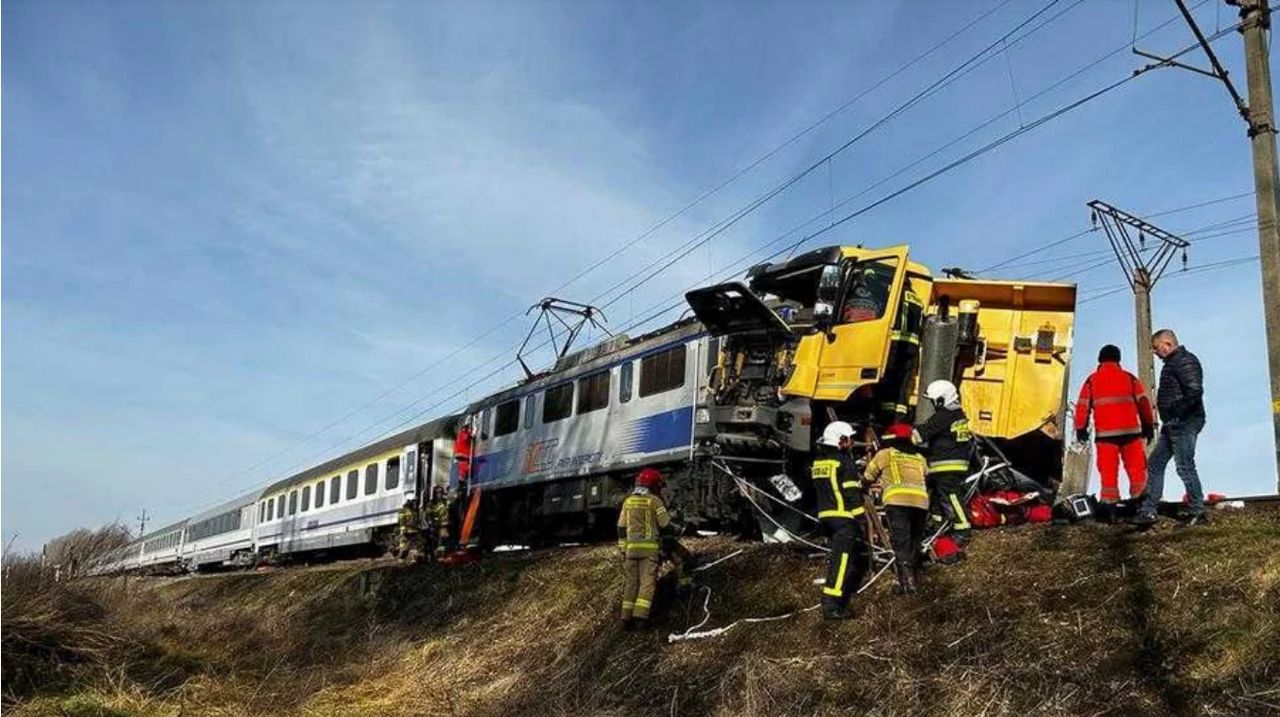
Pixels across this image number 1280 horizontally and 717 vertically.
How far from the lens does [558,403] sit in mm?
15117

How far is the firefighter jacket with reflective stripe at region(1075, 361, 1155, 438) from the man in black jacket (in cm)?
24

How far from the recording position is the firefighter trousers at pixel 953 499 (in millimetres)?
7469

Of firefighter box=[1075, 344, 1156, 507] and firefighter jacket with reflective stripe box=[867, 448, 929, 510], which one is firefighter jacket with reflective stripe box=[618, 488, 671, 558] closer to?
firefighter jacket with reflective stripe box=[867, 448, 929, 510]

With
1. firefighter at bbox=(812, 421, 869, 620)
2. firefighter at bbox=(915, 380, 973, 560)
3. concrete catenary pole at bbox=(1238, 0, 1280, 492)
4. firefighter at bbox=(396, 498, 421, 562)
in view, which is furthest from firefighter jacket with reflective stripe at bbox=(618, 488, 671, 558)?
firefighter at bbox=(396, 498, 421, 562)

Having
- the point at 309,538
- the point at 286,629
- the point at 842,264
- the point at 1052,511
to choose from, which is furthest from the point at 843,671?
the point at 309,538

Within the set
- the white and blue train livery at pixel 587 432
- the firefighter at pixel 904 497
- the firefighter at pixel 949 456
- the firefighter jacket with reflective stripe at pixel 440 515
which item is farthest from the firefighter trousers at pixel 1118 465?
the firefighter jacket with reflective stripe at pixel 440 515

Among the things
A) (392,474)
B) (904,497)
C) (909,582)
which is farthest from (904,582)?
(392,474)

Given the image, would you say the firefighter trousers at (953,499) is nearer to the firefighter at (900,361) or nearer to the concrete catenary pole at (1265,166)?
the firefighter at (900,361)

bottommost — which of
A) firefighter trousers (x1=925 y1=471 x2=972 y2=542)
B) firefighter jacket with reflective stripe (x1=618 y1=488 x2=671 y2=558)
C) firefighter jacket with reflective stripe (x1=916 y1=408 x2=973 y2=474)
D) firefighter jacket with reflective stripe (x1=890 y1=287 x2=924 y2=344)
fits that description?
firefighter jacket with reflective stripe (x1=618 y1=488 x2=671 y2=558)

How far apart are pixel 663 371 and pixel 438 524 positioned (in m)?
7.34

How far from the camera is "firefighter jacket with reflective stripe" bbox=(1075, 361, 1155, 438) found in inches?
296

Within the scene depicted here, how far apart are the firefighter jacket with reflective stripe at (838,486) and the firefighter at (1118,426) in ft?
6.24

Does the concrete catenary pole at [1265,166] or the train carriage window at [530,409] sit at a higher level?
the concrete catenary pole at [1265,166]

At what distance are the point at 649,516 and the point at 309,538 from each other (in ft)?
70.4
